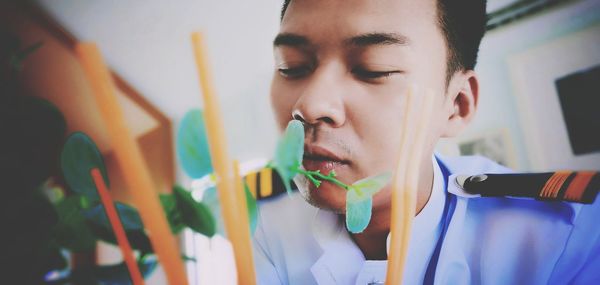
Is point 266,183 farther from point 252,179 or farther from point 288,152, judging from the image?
point 288,152

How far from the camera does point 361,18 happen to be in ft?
1.18

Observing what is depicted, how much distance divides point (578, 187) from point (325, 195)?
0.82 ft

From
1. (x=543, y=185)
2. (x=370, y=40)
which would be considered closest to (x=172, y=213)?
(x=370, y=40)

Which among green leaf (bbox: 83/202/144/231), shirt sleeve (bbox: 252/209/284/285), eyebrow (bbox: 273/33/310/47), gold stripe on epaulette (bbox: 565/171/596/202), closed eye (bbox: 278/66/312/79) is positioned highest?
eyebrow (bbox: 273/33/310/47)

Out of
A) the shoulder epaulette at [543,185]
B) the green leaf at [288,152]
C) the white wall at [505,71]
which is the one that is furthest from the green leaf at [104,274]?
the white wall at [505,71]

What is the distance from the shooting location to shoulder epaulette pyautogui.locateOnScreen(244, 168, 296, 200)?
52 cm

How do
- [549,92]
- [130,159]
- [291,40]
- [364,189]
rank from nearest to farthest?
Result: [130,159] < [364,189] < [291,40] < [549,92]

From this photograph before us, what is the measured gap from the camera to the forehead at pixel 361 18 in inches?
14.1

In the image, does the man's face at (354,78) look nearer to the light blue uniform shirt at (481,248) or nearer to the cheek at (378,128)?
the cheek at (378,128)

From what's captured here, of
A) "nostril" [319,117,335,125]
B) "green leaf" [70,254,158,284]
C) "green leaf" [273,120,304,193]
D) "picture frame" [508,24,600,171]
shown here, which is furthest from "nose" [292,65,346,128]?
"picture frame" [508,24,600,171]

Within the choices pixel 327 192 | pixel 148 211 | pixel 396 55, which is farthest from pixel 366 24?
pixel 148 211

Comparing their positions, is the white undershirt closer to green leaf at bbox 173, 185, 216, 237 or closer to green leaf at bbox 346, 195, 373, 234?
green leaf at bbox 346, 195, 373, 234

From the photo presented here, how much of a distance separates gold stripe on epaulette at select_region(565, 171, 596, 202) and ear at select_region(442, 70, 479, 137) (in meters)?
0.14

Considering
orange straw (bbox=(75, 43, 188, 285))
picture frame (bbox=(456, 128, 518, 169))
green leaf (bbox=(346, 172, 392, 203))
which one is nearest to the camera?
orange straw (bbox=(75, 43, 188, 285))
